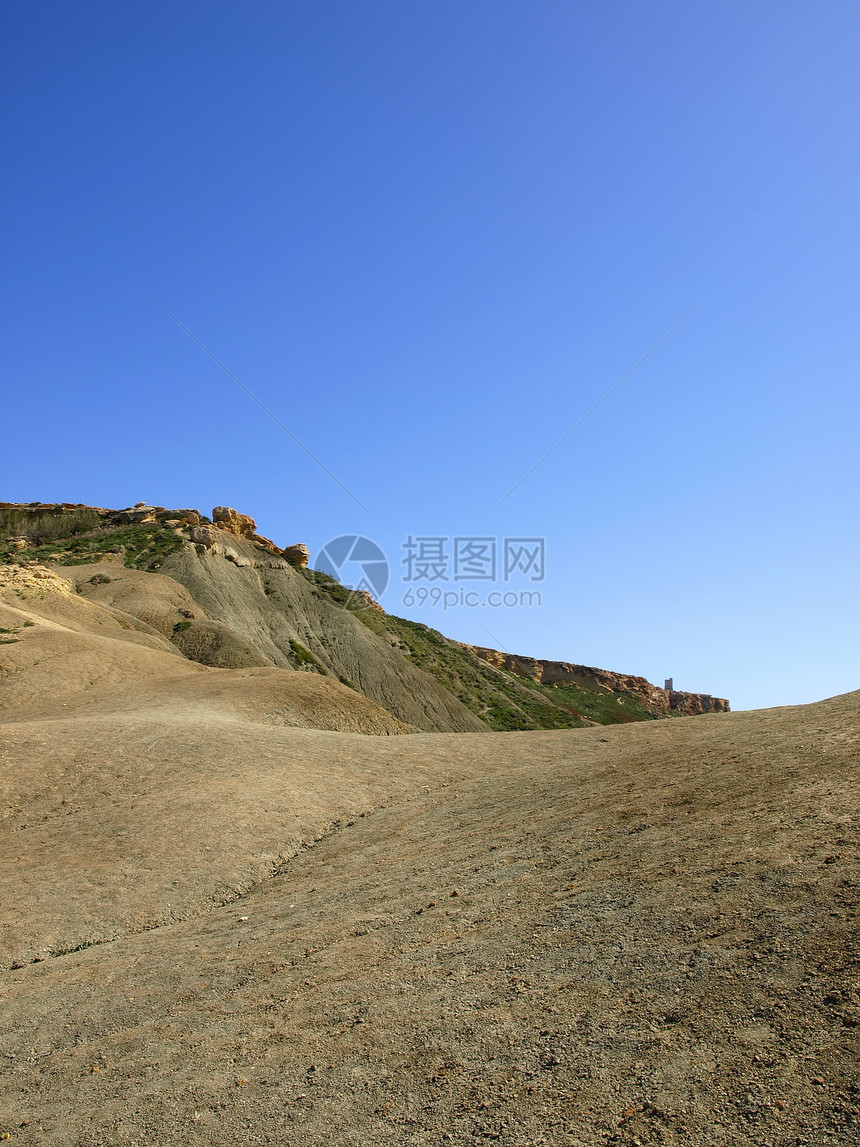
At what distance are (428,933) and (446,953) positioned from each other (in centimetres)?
73

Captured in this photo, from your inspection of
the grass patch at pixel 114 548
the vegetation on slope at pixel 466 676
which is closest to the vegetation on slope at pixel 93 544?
the grass patch at pixel 114 548

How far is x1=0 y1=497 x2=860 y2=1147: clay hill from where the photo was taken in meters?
4.87

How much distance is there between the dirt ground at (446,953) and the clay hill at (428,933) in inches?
1.2

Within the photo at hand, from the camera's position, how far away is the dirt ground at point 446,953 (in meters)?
4.81

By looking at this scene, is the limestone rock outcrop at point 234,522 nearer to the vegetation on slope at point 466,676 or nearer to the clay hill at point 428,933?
the vegetation on slope at point 466,676

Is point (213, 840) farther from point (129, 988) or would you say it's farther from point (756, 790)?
point (756, 790)

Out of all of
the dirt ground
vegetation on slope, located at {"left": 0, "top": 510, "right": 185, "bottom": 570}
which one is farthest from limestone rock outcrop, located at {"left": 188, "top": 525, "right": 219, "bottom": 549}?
the dirt ground

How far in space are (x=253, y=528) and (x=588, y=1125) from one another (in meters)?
68.8

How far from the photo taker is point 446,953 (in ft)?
24.1

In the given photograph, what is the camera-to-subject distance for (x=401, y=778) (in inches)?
673

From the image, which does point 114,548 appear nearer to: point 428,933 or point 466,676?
point 466,676

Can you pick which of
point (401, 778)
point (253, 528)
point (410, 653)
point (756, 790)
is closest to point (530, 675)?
point (410, 653)

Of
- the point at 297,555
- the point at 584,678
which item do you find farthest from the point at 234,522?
the point at 584,678

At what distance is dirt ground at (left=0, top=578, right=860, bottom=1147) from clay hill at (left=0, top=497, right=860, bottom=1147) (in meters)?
0.03
